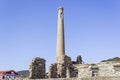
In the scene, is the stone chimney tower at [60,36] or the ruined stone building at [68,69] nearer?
the ruined stone building at [68,69]

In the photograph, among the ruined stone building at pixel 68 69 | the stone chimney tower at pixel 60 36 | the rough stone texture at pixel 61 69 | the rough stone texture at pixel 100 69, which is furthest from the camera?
the stone chimney tower at pixel 60 36

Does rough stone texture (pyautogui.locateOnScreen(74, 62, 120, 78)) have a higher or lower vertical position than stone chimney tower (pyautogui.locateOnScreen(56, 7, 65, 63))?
lower

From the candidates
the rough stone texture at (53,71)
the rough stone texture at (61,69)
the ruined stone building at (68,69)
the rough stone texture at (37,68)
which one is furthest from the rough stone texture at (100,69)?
the rough stone texture at (37,68)

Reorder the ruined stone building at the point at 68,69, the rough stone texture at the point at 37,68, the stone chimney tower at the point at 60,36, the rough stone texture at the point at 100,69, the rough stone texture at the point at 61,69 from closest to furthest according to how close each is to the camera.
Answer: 1. the rough stone texture at the point at 37,68
2. the ruined stone building at the point at 68,69
3. the rough stone texture at the point at 100,69
4. the rough stone texture at the point at 61,69
5. the stone chimney tower at the point at 60,36

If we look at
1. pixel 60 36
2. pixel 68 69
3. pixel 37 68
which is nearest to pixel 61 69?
pixel 68 69

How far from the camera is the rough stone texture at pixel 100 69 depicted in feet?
134

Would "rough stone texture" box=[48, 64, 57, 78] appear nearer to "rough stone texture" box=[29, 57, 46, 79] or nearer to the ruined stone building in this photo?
the ruined stone building

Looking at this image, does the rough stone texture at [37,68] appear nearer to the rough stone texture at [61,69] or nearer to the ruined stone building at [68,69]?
the ruined stone building at [68,69]

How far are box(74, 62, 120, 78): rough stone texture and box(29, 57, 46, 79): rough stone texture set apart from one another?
225 inches

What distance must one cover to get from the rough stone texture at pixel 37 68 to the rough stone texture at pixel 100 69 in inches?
225

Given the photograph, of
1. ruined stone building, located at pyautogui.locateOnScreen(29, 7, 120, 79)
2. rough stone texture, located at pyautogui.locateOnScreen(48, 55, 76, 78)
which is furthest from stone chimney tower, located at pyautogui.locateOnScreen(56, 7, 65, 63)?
rough stone texture, located at pyautogui.locateOnScreen(48, 55, 76, 78)

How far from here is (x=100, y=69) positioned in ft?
137

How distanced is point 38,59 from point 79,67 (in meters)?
6.86

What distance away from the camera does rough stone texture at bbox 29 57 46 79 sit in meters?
39.8
